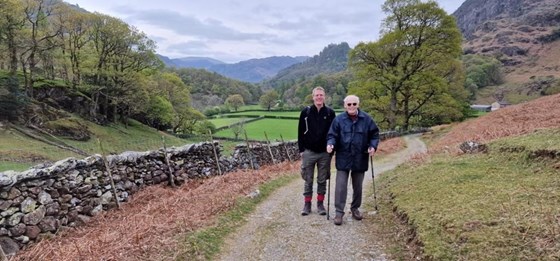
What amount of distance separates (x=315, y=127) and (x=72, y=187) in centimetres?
671

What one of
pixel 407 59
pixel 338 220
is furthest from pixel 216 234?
pixel 407 59

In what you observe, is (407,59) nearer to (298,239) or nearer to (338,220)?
(338,220)

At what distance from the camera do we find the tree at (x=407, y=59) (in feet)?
118

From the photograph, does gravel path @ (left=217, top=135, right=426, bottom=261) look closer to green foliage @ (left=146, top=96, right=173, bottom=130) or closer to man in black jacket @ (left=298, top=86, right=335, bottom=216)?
man in black jacket @ (left=298, top=86, right=335, bottom=216)

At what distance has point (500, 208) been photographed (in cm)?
538

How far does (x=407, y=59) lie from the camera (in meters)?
37.0

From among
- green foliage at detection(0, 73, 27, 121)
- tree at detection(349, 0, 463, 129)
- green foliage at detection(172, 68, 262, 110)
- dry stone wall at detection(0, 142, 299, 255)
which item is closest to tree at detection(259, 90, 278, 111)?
green foliage at detection(172, 68, 262, 110)

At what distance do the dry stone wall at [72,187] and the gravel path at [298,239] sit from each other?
4.92m

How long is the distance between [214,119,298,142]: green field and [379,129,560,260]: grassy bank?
58.7 metres

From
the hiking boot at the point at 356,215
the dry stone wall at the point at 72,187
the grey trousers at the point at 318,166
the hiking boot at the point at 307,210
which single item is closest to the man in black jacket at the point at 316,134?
the grey trousers at the point at 318,166

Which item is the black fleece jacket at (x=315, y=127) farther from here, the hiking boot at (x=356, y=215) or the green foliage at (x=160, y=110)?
the green foliage at (x=160, y=110)

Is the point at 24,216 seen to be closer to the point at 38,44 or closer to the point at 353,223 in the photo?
A: the point at 353,223

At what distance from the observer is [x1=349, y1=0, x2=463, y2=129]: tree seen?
35844 millimetres

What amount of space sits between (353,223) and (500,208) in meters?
2.56
